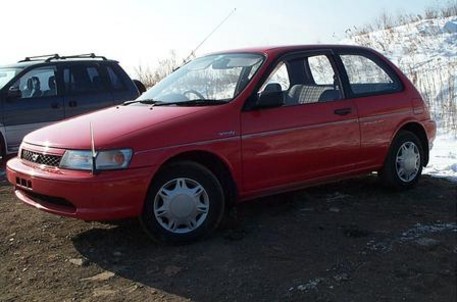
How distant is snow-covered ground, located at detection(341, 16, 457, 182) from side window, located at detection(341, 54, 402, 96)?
1446 mm

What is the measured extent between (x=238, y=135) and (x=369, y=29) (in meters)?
15.5

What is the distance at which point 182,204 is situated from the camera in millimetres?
4652

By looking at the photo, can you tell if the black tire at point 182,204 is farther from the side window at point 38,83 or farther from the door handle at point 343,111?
the side window at point 38,83

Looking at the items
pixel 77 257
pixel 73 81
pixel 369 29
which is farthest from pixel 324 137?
pixel 369 29

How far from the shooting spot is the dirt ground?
151 inches

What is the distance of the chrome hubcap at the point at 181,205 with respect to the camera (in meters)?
4.62

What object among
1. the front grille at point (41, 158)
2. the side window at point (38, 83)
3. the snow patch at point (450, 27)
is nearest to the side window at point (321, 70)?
the front grille at point (41, 158)

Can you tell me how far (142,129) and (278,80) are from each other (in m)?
1.51

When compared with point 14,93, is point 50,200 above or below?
below

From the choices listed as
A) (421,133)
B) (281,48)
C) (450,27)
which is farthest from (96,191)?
(450,27)

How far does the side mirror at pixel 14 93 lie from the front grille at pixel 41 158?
13.3 ft

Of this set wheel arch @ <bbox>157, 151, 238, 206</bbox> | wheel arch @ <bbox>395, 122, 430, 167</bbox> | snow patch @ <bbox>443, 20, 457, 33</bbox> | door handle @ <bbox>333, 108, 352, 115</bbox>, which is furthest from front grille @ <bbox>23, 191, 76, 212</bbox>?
snow patch @ <bbox>443, 20, 457, 33</bbox>

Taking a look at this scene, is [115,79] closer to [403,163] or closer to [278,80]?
[278,80]

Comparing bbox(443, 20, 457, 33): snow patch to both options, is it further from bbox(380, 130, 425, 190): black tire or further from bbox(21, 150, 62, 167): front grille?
bbox(21, 150, 62, 167): front grille
